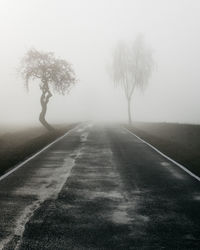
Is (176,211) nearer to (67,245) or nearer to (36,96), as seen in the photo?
(67,245)

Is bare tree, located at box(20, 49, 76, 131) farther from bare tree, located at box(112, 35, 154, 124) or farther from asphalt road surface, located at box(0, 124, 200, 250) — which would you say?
asphalt road surface, located at box(0, 124, 200, 250)

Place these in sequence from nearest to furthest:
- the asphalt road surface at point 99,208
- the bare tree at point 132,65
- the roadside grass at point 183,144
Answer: the asphalt road surface at point 99,208
the roadside grass at point 183,144
the bare tree at point 132,65

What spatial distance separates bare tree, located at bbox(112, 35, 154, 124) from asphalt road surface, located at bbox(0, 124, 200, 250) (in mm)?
34212

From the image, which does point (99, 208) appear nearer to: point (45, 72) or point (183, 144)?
point (183, 144)

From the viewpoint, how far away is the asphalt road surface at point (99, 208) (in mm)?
4582

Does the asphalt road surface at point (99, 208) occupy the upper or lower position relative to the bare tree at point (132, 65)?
lower

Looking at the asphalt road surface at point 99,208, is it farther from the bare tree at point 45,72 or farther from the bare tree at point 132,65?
the bare tree at point 132,65

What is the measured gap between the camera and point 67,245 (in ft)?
14.5

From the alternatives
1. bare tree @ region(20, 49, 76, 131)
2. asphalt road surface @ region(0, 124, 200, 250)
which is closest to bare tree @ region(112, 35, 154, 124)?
bare tree @ region(20, 49, 76, 131)

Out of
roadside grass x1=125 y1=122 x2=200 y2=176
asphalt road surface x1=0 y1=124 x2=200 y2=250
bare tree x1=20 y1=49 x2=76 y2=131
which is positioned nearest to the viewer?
asphalt road surface x1=0 y1=124 x2=200 y2=250

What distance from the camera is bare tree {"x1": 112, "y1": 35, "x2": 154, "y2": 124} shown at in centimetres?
4388

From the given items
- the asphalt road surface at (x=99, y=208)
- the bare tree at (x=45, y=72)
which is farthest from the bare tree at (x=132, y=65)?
the asphalt road surface at (x=99, y=208)

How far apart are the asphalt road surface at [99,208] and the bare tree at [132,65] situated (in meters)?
34.2

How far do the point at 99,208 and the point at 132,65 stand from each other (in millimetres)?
40242
